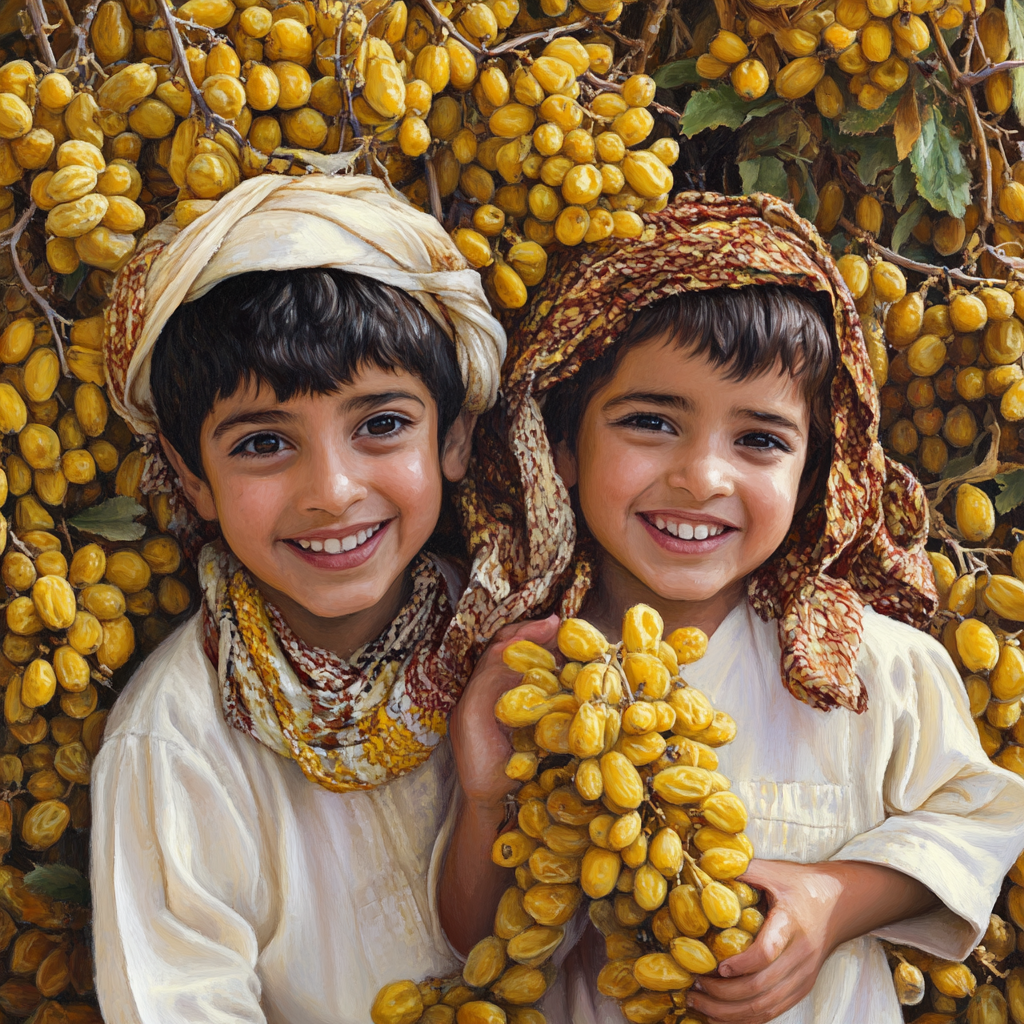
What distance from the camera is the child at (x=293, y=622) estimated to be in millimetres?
970

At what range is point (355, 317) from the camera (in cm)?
98

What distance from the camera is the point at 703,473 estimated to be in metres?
1.02

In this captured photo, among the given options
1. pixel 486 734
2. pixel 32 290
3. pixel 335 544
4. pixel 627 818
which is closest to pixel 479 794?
pixel 486 734

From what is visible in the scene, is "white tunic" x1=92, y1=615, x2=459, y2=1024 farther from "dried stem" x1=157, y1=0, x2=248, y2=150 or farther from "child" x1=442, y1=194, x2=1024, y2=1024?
"dried stem" x1=157, y1=0, x2=248, y2=150

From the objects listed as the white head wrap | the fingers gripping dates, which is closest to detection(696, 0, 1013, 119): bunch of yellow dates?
the white head wrap

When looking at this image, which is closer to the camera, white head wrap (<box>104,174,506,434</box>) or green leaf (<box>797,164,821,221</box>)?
white head wrap (<box>104,174,506,434</box>)

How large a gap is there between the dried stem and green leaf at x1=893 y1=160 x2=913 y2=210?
69 cm

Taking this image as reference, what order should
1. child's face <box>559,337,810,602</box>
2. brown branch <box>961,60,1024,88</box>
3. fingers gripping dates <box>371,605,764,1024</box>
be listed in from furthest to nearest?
brown branch <box>961,60,1024,88</box>
child's face <box>559,337,810,602</box>
fingers gripping dates <box>371,605,764,1024</box>

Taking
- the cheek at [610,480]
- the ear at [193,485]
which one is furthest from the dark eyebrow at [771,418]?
the ear at [193,485]

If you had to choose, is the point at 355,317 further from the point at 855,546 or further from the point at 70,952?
the point at 70,952

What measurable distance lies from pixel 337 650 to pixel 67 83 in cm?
60

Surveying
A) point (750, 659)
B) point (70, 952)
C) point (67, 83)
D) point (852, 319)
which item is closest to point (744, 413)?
point (852, 319)

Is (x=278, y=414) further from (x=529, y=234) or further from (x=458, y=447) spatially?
(x=529, y=234)

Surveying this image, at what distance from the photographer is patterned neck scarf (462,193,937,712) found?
1.03m
